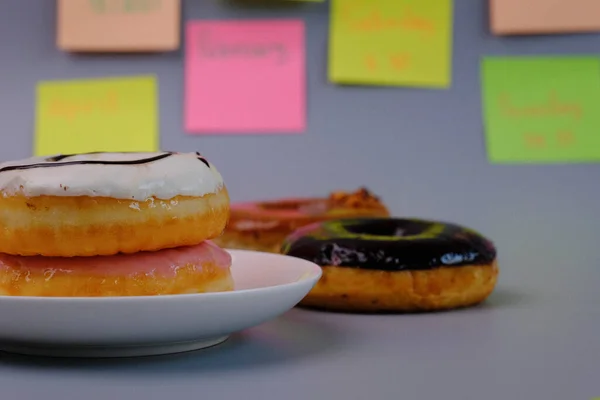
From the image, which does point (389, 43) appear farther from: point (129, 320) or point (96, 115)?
point (129, 320)

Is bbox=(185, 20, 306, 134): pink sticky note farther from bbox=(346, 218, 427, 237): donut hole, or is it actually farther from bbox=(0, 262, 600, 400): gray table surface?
bbox=(0, 262, 600, 400): gray table surface

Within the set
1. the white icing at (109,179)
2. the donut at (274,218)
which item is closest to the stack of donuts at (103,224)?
the white icing at (109,179)

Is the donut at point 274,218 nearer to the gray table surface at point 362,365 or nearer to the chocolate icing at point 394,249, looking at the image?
the chocolate icing at point 394,249

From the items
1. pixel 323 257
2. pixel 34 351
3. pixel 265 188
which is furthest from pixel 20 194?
pixel 265 188

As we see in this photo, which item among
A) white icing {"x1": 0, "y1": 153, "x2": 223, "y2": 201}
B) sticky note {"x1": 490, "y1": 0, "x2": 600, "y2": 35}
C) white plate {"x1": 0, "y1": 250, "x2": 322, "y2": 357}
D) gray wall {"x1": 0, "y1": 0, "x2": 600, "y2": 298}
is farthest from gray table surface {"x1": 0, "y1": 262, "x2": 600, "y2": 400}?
sticky note {"x1": 490, "y1": 0, "x2": 600, "y2": 35}

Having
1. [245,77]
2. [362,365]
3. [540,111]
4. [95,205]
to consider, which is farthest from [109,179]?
[540,111]

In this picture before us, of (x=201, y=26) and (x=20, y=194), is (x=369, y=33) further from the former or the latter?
(x=20, y=194)

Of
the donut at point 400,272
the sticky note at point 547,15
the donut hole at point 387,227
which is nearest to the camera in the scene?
the donut at point 400,272
